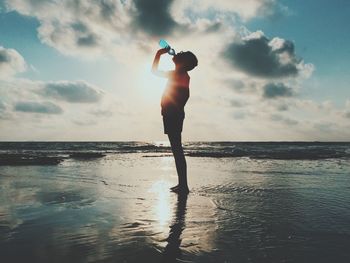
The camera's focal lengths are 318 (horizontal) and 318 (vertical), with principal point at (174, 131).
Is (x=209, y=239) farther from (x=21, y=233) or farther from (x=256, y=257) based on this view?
(x=21, y=233)

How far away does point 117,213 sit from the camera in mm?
3895

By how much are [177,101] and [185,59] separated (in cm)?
81

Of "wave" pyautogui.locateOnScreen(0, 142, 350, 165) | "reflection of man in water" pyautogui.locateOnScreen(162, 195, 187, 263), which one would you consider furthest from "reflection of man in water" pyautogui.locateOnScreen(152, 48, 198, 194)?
"wave" pyautogui.locateOnScreen(0, 142, 350, 165)

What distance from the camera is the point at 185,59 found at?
591cm

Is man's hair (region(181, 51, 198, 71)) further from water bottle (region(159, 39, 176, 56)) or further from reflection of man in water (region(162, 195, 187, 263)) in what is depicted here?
reflection of man in water (region(162, 195, 187, 263))

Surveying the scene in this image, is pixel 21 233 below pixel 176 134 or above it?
below

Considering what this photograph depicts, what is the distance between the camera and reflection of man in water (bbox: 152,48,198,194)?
5.81 metres

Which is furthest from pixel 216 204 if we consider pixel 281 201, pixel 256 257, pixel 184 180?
pixel 256 257

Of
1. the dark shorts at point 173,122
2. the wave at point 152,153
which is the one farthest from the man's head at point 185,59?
the wave at point 152,153

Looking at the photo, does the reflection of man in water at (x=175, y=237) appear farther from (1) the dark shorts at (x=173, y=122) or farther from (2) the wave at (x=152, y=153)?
(2) the wave at (x=152, y=153)

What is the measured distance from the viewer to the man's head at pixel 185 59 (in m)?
5.91

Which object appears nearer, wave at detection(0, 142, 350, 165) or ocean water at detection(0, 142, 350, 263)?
ocean water at detection(0, 142, 350, 263)

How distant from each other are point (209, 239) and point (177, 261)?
0.60 m

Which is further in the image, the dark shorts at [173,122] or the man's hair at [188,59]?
the man's hair at [188,59]
